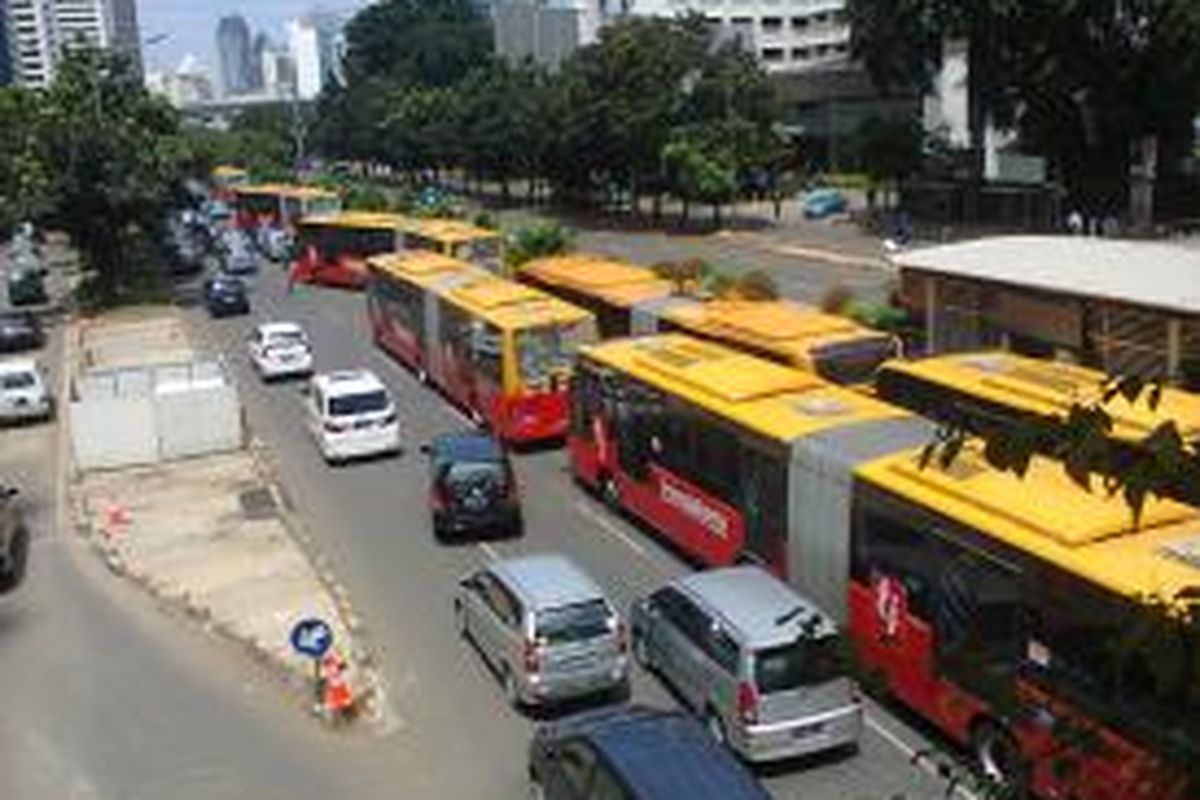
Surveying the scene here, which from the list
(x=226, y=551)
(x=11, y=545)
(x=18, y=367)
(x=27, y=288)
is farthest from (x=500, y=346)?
(x=27, y=288)

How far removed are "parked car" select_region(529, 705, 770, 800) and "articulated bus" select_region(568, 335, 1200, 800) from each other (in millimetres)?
2216

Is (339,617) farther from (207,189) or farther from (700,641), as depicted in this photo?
(207,189)

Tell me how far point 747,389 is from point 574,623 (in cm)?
536

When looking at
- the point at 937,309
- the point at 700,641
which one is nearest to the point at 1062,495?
the point at 700,641

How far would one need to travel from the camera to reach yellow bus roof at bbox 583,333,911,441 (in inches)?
865

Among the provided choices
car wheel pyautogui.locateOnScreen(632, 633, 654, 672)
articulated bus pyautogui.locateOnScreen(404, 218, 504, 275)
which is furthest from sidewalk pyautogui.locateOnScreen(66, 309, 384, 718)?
articulated bus pyautogui.locateOnScreen(404, 218, 504, 275)

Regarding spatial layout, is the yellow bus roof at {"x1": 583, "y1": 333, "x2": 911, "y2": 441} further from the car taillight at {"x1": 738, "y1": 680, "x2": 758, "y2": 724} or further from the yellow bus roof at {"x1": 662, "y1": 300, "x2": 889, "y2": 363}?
the car taillight at {"x1": 738, "y1": 680, "x2": 758, "y2": 724}

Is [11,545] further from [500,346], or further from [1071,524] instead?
[1071,524]

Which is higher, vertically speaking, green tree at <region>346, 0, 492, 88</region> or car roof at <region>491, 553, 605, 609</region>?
green tree at <region>346, 0, 492, 88</region>

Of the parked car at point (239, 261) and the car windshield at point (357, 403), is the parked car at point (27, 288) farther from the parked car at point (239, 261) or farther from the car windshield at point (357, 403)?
the car windshield at point (357, 403)

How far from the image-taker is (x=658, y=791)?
1480cm

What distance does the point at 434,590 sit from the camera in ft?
84.3

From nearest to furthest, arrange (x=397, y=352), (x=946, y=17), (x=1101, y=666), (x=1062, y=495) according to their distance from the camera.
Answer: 1. (x=1101, y=666)
2. (x=1062, y=495)
3. (x=397, y=352)
4. (x=946, y=17)

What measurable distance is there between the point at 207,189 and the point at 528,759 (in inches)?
3782
